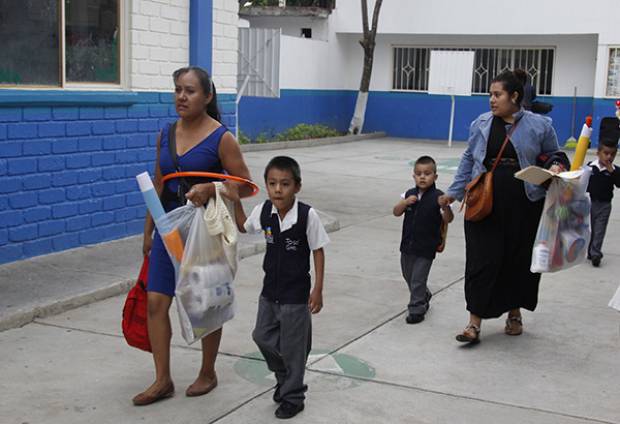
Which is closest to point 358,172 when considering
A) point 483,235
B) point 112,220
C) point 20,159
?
point 112,220

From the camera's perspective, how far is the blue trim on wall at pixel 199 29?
9344 millimetres

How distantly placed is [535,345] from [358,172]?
1026 cm

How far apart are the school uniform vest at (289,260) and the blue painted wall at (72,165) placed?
3.63 metres

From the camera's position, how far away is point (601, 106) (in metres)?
22.2

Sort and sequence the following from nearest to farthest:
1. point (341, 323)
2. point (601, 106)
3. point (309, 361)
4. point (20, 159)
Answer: point (309, 361)
point (341, 323)
point (20, 159)
point (601, 106)

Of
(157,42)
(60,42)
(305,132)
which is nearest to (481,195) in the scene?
(60,42)

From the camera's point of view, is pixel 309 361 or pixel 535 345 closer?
pixel 309 361

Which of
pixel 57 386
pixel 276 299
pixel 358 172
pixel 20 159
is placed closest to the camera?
pixel 276 299

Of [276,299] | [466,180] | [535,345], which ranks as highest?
[466,180]

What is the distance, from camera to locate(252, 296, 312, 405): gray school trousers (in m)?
4.51

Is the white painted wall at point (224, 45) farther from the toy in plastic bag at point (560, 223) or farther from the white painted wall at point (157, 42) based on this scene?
the toy in plastic bag at point (560, 223)

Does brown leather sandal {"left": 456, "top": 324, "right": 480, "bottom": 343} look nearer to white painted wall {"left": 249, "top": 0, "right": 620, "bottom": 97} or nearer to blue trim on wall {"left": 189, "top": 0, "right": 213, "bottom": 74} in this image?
blue trim on wall {"left": 189, "top": 0, "right": 213, "bottom": 74}

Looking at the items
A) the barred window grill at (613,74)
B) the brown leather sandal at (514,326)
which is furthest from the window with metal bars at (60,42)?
the barred window grill at (613,74)

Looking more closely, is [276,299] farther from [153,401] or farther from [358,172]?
[358,172]
